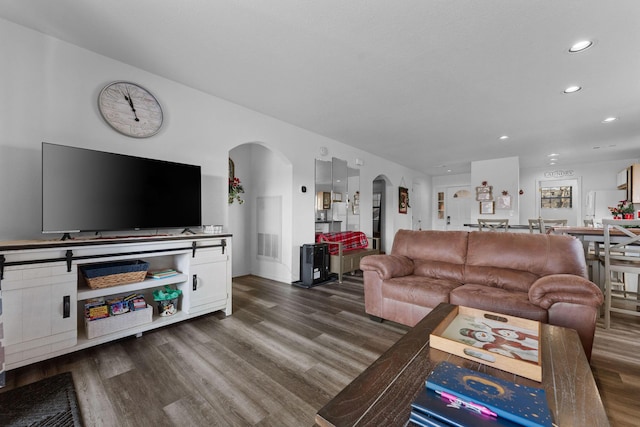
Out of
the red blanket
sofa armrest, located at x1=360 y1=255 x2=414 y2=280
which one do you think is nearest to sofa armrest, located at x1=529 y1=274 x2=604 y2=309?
sofa armrest, located at x1=360 y1=255 x2=414 y2=280

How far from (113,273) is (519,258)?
12.7ft

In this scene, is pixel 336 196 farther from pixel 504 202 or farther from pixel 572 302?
pixel 504 202

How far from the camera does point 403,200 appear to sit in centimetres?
768

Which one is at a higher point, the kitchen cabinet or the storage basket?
the kitchen cabinet

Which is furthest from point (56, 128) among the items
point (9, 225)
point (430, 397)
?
point (430, 397)

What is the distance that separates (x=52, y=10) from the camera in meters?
1.96

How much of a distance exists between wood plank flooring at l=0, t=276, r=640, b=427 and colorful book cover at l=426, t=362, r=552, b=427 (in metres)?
0.86

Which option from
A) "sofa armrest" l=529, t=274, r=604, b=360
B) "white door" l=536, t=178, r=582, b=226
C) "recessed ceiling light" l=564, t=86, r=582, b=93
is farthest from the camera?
"white door" l=536, t=178, r=582, b=226

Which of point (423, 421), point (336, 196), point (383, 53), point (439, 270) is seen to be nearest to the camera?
point (423, 421)

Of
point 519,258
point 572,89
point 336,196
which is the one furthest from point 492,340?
point 336,196

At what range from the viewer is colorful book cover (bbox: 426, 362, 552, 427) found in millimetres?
790

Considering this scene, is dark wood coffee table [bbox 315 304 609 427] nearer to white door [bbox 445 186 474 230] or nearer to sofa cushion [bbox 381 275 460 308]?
sofa cushion [bbox 381 275 460 308]

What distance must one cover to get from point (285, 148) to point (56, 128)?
2.66 metres

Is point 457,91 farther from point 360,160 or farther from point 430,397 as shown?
point 430,397
